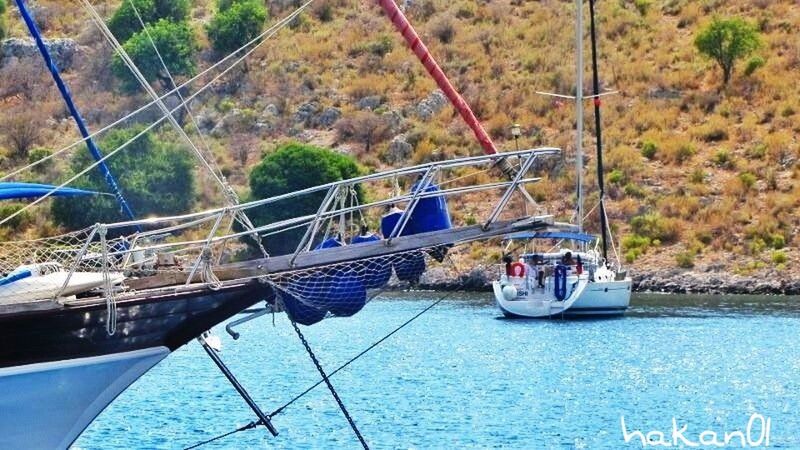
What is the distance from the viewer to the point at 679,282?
54094 mm

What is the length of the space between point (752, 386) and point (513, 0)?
188 ft

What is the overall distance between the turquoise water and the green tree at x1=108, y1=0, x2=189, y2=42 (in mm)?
40430

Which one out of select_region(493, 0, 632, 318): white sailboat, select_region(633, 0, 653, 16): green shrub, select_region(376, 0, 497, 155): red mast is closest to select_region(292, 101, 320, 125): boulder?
select_region(633, 0, 653, 16): green shrub

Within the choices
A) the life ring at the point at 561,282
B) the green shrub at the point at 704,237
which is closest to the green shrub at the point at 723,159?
the green shrub at the point at 704,237

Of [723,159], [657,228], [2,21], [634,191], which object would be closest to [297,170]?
[634,191]

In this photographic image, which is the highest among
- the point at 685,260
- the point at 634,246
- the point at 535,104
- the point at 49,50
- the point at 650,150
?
the point at 49,50

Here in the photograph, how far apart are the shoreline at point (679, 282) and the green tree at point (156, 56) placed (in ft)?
81.5

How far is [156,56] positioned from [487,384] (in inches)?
1914

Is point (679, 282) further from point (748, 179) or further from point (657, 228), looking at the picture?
point (748, 179)

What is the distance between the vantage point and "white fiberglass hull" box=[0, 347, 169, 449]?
17.3 meters

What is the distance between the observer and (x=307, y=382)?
102ft

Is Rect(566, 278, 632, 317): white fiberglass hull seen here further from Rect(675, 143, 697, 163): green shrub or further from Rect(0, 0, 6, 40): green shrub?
Rect(0, 0, 6, 40): green shrub

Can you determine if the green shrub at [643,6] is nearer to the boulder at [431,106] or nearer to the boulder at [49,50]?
the boulder at [431,106]

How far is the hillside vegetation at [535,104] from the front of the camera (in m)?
59.3
